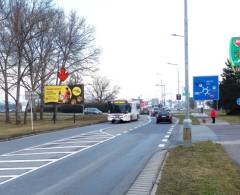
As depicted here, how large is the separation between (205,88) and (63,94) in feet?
157

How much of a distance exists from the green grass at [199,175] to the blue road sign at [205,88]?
2158 millimetres

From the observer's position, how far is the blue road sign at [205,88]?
19.0 meters

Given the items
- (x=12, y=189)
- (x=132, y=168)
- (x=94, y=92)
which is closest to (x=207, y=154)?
(x=132, y=168)

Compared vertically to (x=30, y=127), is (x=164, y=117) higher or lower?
higher

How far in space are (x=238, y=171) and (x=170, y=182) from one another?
2468mm

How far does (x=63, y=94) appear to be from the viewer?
65.8 meters

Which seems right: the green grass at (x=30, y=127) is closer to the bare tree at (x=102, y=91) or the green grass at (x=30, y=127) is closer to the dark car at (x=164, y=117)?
the dark car at (x=164, y=117)

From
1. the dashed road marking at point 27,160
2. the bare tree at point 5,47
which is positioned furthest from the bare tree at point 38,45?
the dashed road marking at point 27,160

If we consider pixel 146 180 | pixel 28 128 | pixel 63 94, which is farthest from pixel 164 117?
pixel 146 180

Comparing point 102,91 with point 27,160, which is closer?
point 27,160

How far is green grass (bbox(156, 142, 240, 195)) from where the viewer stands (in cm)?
1026

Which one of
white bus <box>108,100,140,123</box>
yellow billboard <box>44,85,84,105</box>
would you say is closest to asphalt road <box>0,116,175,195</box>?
white bus <box>108,100,140,123</box>

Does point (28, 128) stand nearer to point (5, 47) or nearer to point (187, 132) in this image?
point (5, 47)

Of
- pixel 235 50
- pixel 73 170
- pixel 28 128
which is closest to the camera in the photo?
pixel 235 50
